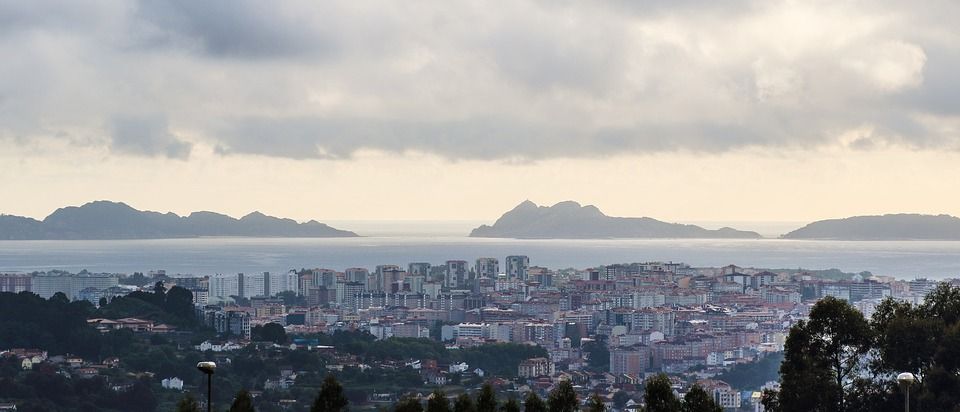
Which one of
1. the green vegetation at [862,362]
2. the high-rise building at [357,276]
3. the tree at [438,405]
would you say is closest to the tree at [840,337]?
the green vegetation at [862,362]

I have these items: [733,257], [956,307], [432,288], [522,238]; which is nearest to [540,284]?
[432,288]

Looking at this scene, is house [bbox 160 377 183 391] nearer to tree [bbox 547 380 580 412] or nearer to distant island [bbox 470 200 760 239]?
tree [bbox 547 380 580 412]

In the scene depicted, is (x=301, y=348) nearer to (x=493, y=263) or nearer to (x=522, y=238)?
(x=493, y=263)

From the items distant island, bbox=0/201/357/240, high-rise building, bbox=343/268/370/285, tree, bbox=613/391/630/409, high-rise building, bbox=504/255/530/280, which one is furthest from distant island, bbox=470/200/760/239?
tree, bbox=613/391/630/409

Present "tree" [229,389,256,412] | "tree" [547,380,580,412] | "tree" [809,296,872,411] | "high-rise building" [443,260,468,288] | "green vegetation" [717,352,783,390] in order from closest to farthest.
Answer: "tree" [547,380,580,412]
"tree" [809,296,872,411]
"tree" [229,389,256,412]
"green vegetation" [717,352,783,390]
"high-rise building" [443,260,468,288]

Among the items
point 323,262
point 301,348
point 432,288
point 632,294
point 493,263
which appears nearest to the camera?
point 301,348

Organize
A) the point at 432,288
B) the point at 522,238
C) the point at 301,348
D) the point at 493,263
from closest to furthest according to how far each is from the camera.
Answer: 1. the point at 301,348
2. the point at 432,288
3. the point at 493,263
4. the point at 522,238

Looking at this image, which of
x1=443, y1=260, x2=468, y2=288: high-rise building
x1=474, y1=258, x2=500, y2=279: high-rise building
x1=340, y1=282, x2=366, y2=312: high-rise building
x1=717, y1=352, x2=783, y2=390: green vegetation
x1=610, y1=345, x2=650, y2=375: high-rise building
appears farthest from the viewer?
x1=474, y1=258, x2=500, y2=279: high-rise building

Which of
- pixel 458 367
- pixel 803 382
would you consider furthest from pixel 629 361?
pixel 803 382
